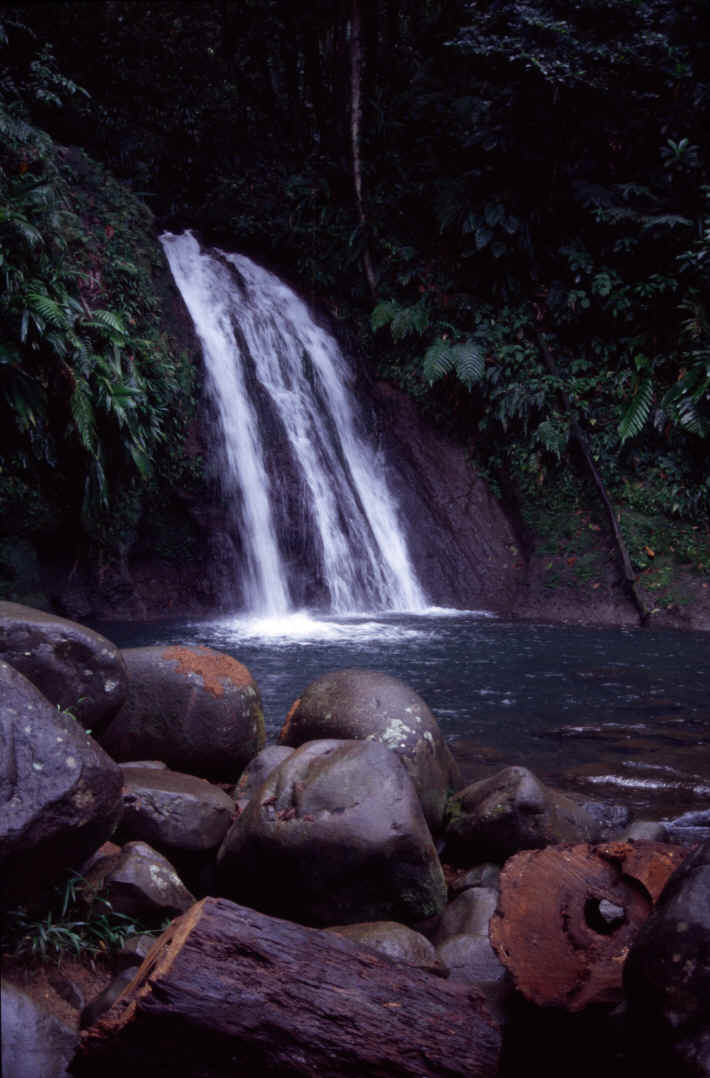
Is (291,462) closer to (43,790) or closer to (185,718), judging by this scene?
(185,718)

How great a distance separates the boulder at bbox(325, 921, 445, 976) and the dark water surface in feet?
6.90

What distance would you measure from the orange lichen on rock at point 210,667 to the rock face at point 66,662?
0.61 metres

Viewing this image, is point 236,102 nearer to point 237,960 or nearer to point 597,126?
point 597,126

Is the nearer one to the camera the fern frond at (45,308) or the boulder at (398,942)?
the boulder at (398,942)

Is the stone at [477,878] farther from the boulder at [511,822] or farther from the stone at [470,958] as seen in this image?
the stone at [470,958]

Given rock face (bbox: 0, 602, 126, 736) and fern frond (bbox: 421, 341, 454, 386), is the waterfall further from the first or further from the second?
rock face (bbox: 0, 602, 126, 736)

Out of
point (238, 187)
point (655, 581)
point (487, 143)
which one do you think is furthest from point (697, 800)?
point (238, 187)

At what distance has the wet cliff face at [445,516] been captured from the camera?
12.5 meters

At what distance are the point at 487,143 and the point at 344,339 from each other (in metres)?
4.04

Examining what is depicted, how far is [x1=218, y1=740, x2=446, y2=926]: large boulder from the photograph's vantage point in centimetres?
301

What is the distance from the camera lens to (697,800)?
4430 millimetres

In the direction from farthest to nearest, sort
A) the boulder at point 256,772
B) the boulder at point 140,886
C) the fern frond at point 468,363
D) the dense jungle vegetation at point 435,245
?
the fern frond at point 468,363 < the dense jungle vegetation at point 435,245 < the boulder at point 256,772 < the boulder at point 140,886

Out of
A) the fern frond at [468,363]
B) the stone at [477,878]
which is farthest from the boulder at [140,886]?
the fern frond at [468,363]

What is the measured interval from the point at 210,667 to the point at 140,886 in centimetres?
177
